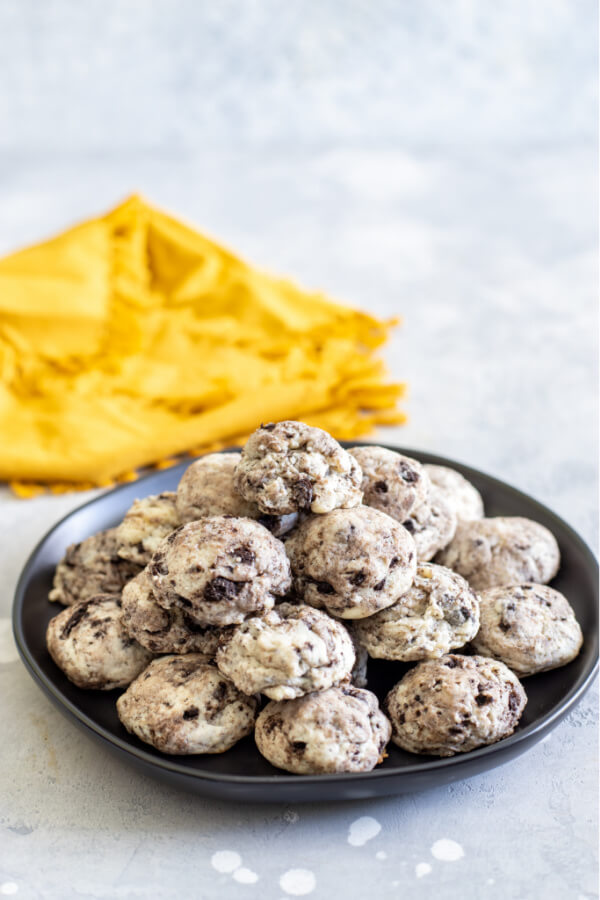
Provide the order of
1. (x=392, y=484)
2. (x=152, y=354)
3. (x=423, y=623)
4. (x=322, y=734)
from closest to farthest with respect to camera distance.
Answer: (x=322, y=734) → (x=423, y=623) → (x=392, y=484) → (x=152, y=354)

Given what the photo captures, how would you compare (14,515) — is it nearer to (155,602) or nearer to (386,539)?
(155,602)

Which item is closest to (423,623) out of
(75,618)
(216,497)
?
(216,497)

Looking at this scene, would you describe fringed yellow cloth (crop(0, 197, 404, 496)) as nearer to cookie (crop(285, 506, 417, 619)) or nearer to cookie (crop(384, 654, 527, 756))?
cookie (crop(285, 506, 417, 619))

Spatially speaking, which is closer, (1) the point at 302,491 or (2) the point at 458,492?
(1) the point at 302,491

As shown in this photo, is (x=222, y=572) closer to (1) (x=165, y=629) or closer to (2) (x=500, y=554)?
(1) (x=165, y=629)

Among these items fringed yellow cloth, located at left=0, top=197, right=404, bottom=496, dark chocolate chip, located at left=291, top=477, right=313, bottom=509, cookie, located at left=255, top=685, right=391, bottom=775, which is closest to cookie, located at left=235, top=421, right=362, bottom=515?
dark chocolate chip, located at left=291, top=477, right=313, bottom=509

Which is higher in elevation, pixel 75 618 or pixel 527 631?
pixel 527 631

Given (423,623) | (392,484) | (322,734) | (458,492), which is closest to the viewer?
(322,734)
